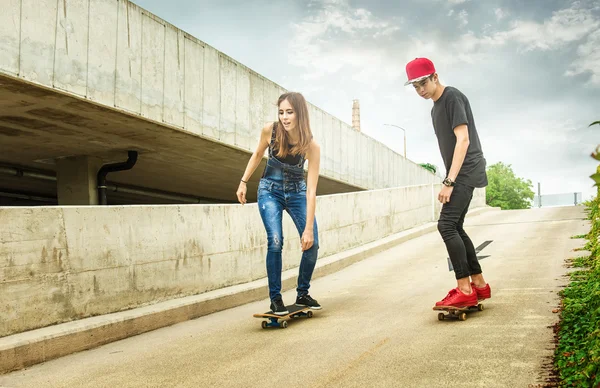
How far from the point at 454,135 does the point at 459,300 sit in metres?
1.47

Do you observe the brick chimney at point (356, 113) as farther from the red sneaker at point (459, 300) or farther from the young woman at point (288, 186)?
the red sneaker at point (459, 300)

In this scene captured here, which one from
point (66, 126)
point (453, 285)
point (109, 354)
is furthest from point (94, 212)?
point (66, 126)

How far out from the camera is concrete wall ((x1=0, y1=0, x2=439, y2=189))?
8.90m

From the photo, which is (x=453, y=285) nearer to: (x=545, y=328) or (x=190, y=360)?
(x=545, y=328)

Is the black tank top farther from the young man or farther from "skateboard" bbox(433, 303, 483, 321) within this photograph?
"skateboard" bbox(433, 303, 483, 321)

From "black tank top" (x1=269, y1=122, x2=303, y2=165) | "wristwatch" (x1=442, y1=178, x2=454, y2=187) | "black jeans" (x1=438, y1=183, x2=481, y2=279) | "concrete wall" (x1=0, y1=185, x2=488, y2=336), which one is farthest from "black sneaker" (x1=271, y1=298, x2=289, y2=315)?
"wristwatch" (x1=442, y1=178, x2=454, y2=187)

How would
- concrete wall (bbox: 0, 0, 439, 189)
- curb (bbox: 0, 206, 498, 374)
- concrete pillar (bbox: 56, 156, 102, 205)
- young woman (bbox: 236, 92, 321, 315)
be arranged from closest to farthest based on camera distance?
curb (bbox: 0, 206, 498, 374), young woman (bbox: 236, 92, 321, 315), concrete wall (bbox: 0, 0, 439, 189), concrete pillar (bbox: 56, 156, 102, 205)

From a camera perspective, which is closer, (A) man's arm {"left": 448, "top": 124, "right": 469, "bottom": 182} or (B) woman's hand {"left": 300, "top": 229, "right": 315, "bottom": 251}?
(A) man's arm {"left": 448, "top": 124, "right": 469, "bottom": 182}

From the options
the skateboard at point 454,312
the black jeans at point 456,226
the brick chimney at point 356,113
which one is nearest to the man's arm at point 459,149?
the black jeans at point 456,226

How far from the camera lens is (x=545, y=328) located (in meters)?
4.27

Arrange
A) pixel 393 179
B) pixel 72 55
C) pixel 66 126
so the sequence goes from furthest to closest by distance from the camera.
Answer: pixel 393 179
pixel 66 126
pixel 72 55

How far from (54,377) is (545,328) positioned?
144 inches

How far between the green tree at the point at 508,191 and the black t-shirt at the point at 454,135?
90729 mm

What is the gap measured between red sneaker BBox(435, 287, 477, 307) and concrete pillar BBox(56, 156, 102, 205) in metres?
12.9
